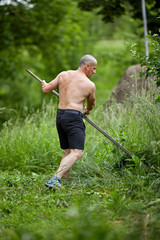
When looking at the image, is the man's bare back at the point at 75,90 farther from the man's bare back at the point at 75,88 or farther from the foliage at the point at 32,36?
the foliage at the point at 32,36

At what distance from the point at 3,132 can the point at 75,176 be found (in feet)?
7.65

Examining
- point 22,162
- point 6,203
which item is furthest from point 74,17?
point 6,203

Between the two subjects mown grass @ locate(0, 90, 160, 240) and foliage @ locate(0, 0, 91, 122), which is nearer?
mown grass @ locate(0, 90, 160, 240)

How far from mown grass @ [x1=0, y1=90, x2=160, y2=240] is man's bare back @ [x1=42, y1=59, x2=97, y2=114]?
0.82 metres

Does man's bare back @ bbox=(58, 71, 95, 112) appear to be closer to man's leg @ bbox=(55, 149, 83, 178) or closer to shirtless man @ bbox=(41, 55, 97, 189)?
shirtless man @ bbox=(41, 55, 97, 189)

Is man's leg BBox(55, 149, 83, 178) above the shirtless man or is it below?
below

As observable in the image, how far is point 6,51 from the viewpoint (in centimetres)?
1285

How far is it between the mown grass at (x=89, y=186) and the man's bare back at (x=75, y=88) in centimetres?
82

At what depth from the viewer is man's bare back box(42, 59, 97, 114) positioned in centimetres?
522

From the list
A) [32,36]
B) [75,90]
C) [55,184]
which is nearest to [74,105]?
[75,90]

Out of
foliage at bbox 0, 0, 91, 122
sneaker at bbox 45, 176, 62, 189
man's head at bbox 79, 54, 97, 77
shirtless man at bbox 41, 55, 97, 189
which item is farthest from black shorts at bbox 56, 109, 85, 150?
foliage at bbox 0, 0, 91, 122

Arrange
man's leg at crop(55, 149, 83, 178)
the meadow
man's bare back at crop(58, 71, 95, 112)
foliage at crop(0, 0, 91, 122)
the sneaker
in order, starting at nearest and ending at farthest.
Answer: the meadow, the sneaker, man's leg at crop(55, 149, 83, 178), man's bare back at crop(58, 71, 95, 112), foliage at crop(0, 0, 91, 122)

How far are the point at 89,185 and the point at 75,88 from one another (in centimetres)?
126

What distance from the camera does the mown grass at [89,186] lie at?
3.57 metres
